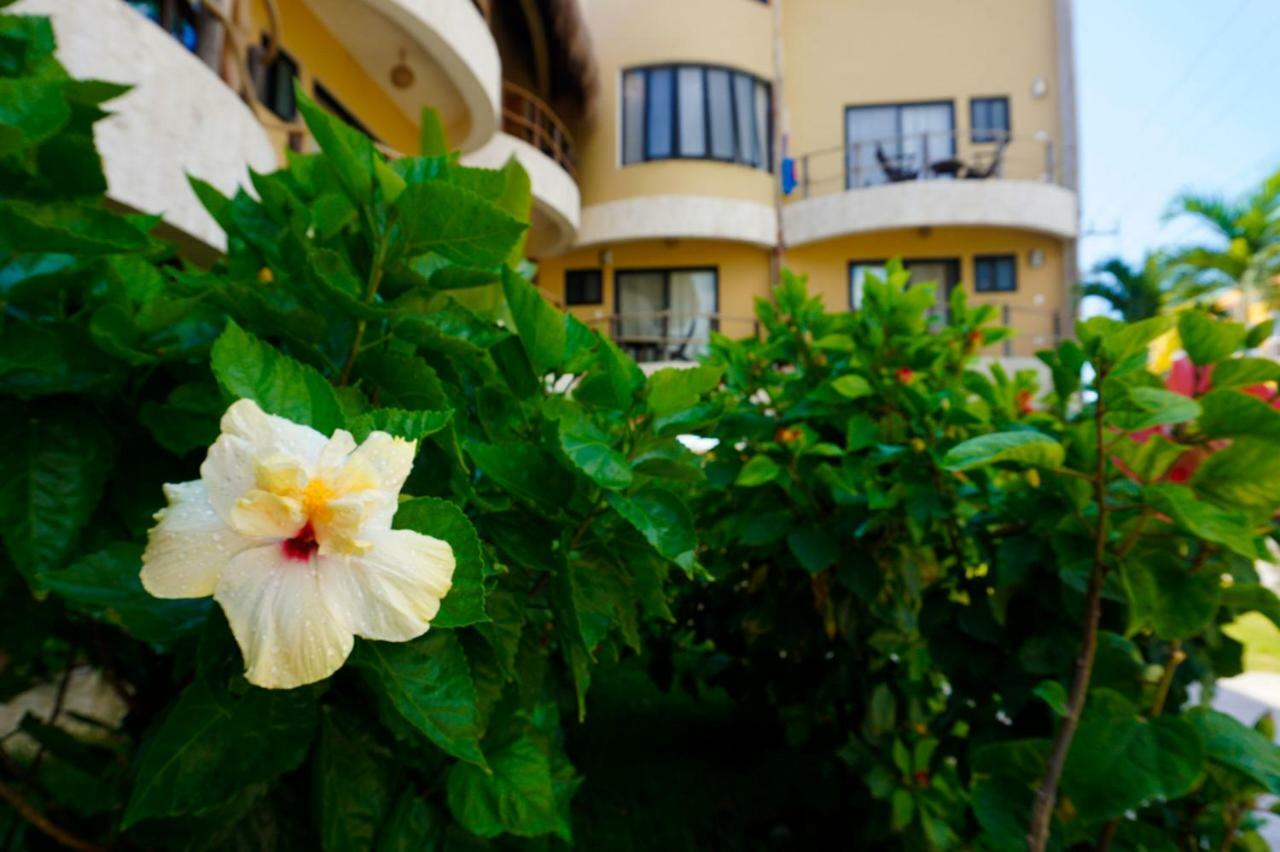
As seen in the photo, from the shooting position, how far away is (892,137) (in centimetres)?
1433

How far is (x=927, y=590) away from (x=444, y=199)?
Result: 4.50 ft

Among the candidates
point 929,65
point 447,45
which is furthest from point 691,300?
point 447,45

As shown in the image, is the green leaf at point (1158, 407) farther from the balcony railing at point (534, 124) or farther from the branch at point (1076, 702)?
the balcony railing at point (534, 124)

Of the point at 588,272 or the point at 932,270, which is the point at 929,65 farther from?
the point at 588,272

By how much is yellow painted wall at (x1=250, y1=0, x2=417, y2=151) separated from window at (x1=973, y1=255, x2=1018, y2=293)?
9.27m

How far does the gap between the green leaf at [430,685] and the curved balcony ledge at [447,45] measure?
7254 millimetres

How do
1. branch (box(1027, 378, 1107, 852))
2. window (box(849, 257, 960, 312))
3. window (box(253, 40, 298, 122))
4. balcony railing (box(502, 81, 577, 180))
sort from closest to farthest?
branch (box(1027, 378, 1107, 852))
window (box(253, 40, 298, 122))
balcony railing (box(502, 81, 577, 180))
window (box(849, 257, 960, 312))

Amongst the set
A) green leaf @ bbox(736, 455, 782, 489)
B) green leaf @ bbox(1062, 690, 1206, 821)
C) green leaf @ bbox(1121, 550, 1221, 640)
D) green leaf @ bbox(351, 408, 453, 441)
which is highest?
green leaf @ bbox(351, 408, 453, 441)

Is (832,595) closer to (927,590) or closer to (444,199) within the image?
(927,590)

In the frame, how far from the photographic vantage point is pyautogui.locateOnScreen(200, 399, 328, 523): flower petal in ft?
1.86

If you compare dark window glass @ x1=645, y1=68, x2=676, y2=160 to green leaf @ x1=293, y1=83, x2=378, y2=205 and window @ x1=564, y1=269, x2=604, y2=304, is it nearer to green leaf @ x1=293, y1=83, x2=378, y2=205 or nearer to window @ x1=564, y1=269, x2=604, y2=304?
window @ x1=564, y1=269, x2=604, y2=304

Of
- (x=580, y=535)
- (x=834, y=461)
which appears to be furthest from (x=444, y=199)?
(x=834, y=461)

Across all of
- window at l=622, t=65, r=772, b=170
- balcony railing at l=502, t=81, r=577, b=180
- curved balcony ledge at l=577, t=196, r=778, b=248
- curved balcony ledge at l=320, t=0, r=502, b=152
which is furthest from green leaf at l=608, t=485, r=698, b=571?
window at l=622, t=65, r=772, b=170

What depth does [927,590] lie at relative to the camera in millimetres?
1770
